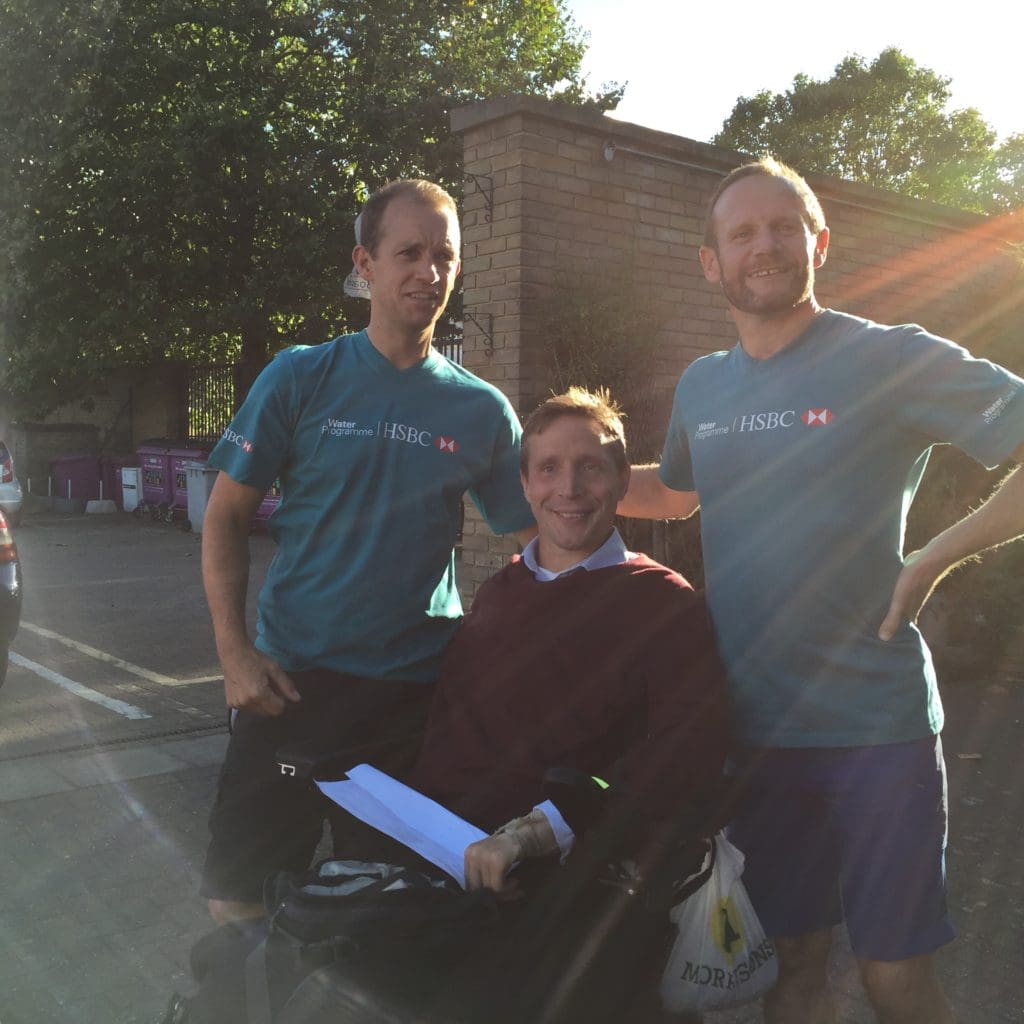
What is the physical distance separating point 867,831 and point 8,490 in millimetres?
16213

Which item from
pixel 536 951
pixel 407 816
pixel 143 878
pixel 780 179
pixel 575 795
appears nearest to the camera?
pixel 536 951

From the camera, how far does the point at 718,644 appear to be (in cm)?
229

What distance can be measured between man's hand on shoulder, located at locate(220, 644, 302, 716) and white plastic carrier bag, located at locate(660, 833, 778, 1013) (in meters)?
0.93

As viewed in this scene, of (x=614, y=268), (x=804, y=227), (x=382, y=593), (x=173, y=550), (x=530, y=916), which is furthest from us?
(x=173, y=550)

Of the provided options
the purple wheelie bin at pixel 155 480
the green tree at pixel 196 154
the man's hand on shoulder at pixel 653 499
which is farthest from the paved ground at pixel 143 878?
the green tree at pixel 196 154

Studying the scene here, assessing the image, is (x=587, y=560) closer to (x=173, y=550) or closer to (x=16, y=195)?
(x=173, y=550)

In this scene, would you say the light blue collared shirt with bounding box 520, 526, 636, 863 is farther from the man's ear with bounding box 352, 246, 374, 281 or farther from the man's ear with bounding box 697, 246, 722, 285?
the man's ear with bounding box 352, 246, 374, 281

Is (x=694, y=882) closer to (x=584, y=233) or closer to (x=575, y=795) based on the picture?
(x=575, y=795)

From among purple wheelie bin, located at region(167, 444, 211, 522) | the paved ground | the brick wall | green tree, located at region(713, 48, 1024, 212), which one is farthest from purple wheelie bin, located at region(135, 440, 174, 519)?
green tree, located at region(713, 48, 1024, 212)

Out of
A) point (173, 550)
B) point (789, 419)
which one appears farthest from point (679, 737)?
point (173, 550)

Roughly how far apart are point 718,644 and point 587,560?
0.32m

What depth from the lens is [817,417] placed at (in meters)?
2.13

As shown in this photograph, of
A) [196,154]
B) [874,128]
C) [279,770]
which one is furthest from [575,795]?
[874,128]

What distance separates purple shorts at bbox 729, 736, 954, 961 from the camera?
2.08m
